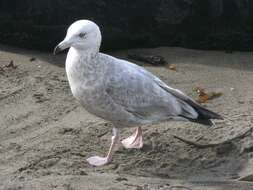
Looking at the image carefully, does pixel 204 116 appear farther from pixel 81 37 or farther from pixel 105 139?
pixel 81 37

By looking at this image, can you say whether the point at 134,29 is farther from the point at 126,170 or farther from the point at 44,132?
the point at 126,170

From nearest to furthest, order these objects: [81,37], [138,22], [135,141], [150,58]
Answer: [81,37] < [135,141] < [150,58] < [138,22]

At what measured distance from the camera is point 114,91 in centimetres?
578

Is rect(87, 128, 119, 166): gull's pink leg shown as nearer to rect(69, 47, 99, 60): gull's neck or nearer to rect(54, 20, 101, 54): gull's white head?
rect(69, 47, 99, 60): gull's neck

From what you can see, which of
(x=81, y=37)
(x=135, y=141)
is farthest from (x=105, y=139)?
(x=81, y=37)

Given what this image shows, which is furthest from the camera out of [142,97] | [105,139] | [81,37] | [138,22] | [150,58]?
[138,22]

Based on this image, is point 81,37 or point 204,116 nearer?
point 81,37

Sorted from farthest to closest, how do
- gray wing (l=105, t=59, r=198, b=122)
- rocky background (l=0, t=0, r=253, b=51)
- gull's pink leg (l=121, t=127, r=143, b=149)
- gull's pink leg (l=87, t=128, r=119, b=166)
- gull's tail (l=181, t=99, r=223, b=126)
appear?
rocky background (l=0, t=0, r=253, b=51) → gull's pink leg (l=121, t=127, r=143, b=149) → gull's tail (l=181, t=99, r=223, b=126) → gray wing (l=105, t=59, r=198, b=122) → gull's pink leg (l=87, t=128, r=119, b=166)

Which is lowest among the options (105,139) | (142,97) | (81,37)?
(105,139)

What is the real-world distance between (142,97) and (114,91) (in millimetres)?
275

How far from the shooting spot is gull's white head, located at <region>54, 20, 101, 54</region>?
18.8 ft

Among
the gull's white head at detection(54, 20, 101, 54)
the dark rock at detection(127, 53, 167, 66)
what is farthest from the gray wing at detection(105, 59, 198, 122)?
the dark rock at detection(127, 53, 167, 66)

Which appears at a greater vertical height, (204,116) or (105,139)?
(204,116)

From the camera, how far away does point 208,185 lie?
5.27 meters
